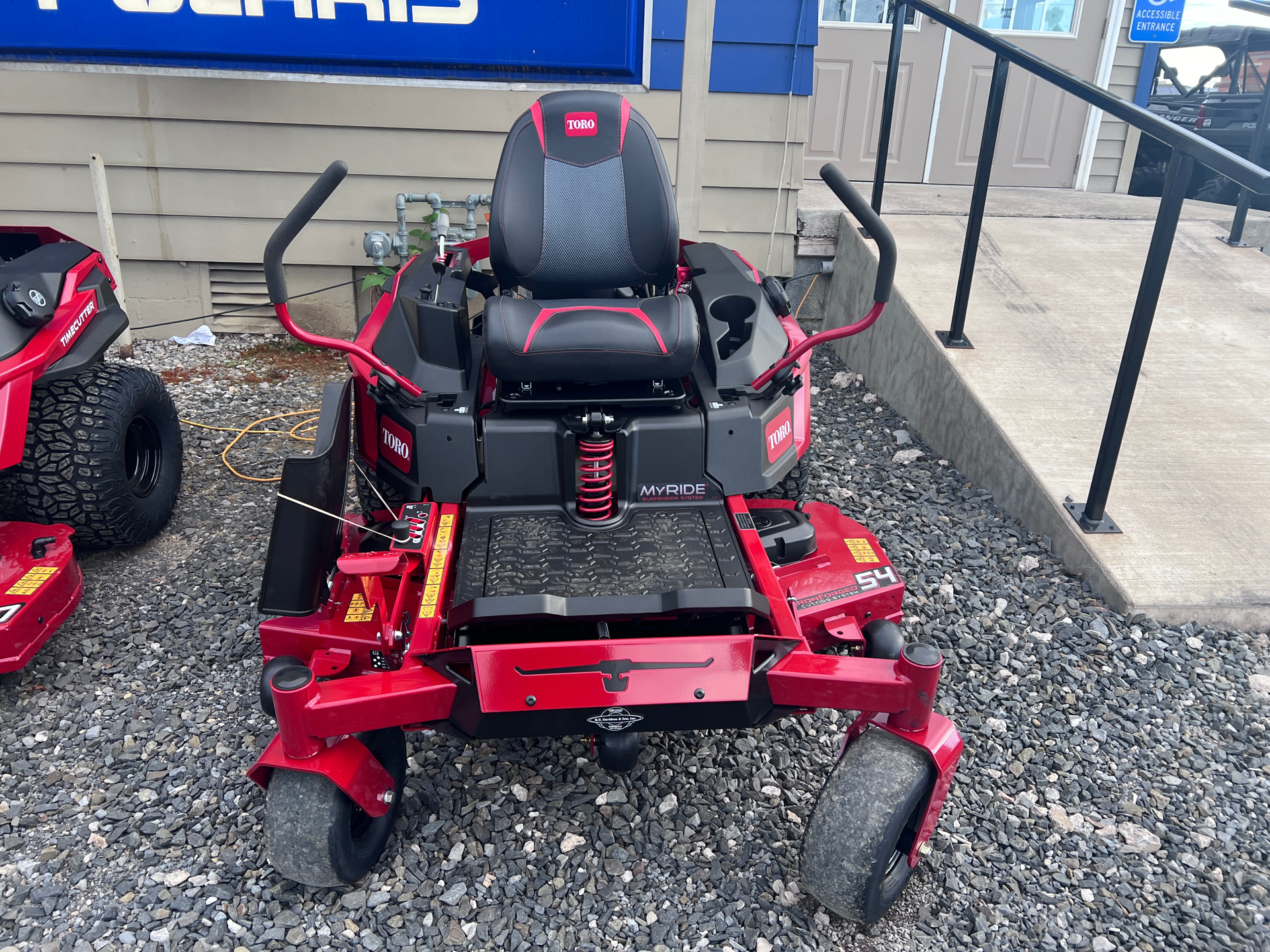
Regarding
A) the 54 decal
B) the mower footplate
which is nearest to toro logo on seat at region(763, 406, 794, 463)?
the 54 decal

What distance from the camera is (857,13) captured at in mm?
5457

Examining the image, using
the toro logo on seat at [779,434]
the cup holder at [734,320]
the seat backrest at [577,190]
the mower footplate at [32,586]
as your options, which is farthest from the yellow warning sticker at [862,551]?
the mower footplate at [32,586]

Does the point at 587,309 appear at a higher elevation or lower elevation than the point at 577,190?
lower

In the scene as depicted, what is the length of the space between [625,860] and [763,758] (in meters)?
0.45

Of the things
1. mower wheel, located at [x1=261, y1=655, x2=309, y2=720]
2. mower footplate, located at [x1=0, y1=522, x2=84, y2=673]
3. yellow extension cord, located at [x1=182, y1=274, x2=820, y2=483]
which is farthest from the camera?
yellow extension cord, located at [x1=182, y1=274, x2=820, y2=483]

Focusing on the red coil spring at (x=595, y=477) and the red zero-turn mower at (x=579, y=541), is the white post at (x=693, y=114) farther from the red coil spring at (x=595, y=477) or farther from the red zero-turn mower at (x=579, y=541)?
the red coil spring at (x=595, y=477)

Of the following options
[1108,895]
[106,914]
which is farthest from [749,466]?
[106,914]

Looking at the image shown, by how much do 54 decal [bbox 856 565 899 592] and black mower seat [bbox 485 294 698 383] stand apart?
2.20 feet

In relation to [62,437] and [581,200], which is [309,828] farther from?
[581,200]

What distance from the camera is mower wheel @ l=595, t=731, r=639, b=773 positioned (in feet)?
5.61

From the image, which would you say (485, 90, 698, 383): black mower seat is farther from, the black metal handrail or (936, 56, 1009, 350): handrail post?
(936, 56, 1009, 350): handrail post

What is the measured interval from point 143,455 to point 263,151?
6.27 ft

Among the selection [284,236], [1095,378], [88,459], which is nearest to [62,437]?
[88,459]

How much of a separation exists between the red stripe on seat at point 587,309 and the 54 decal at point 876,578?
74 centimetres
